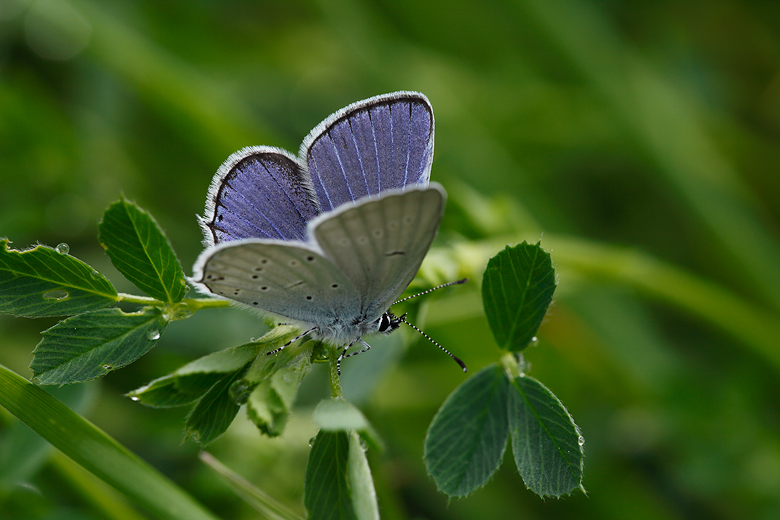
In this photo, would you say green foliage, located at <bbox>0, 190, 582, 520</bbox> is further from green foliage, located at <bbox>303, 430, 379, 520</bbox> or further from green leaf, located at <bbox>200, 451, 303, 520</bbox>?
green leaf, located at <bbox>200, 451, 303, 520</bbox>

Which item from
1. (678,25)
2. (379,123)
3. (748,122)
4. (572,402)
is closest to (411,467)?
(572,402)

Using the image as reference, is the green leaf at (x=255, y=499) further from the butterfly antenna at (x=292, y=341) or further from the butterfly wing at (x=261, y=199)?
the butterfly wing at (x=261, y=199)

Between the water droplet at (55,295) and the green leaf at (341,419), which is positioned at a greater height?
the water droplet at (55,295)

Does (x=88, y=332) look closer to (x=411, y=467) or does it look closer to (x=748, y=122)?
(x=411, y=467)

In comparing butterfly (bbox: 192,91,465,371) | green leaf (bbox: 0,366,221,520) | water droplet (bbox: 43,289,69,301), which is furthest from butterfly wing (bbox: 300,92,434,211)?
green leaf (bbox: 0,366,221,520)

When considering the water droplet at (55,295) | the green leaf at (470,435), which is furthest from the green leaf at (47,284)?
the green leaf at (470,435)

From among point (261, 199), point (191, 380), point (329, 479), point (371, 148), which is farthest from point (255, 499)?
point (371, 148)

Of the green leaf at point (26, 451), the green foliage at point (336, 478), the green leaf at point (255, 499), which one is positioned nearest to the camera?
the green foliage at point (336, 478)
